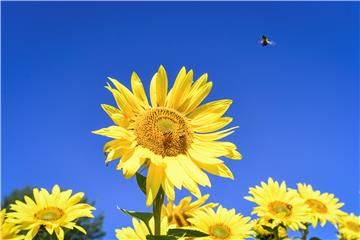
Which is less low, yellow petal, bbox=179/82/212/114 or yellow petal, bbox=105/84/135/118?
yellow petal, bbox=179/82/212/114

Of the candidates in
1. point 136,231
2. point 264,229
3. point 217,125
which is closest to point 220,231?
point 264,229

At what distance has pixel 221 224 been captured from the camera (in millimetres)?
5281

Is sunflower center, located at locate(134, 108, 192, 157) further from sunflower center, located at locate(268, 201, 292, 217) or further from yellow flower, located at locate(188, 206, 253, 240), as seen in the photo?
sunflower center, located at locate(268, 201, 292, 217)

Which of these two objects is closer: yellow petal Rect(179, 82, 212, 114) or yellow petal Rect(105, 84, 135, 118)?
yellow petal Rect(105, 84, 135, 118)

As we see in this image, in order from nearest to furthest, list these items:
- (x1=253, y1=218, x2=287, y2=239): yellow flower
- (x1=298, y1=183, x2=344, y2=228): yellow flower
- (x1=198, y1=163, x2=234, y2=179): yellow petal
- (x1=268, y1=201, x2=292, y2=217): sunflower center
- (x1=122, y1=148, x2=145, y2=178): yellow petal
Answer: (x1=122, y1=148, x2=145, y2=178): yellow petal, (x1=198, y1=163, x2=234, y2=179): yellow petal, (x1=253, y1=218, x2=287, y2=239): yellow flower, (x1=268, y1=201, x2=292, y2=217): sunflower center, (x1=298, y1=183, x2=344, y2=228): yellow flower

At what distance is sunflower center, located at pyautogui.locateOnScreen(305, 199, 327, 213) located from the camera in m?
6.79

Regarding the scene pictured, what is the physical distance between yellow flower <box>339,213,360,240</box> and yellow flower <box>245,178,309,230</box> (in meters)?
1.23

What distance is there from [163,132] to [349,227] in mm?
4495

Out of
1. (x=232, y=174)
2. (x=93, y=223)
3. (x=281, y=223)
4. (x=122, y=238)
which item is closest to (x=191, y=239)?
(x=122, y=238)

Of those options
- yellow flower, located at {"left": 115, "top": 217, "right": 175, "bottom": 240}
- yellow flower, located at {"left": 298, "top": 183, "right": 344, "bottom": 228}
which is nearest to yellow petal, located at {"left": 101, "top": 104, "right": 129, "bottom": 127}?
yellow flower, located at {"left": 115, "top": 217, "right": 175, "bottom": 240}

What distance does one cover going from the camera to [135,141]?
3664 millimetres

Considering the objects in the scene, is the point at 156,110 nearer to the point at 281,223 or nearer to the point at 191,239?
the point at 191,239

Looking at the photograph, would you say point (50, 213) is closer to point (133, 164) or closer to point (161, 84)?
point (161, 84)

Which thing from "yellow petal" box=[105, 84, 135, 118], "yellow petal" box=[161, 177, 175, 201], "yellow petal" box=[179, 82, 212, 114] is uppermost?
"yellow petal" box=[179, 82, 212, 114]
